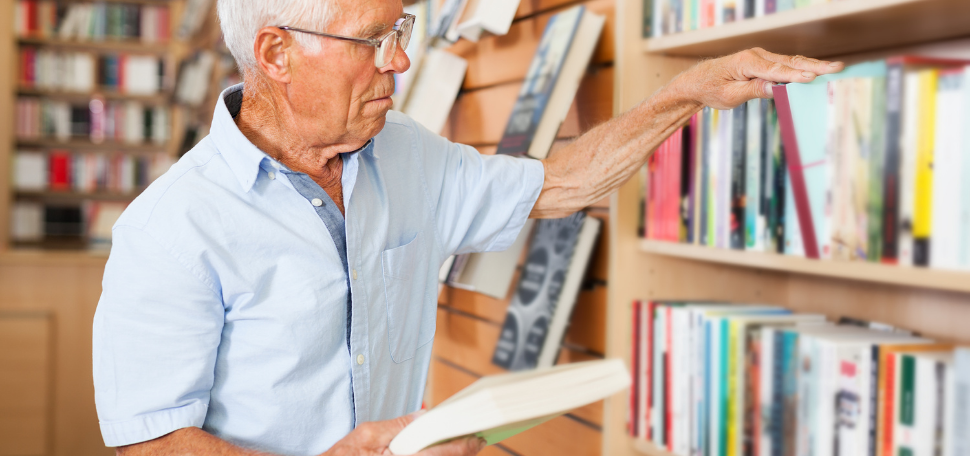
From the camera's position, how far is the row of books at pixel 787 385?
0.87 m

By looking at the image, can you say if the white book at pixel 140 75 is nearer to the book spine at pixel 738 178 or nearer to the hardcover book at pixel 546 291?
the hardcover book at pixel 546 291

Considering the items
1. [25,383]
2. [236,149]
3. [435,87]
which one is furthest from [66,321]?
[236,149]

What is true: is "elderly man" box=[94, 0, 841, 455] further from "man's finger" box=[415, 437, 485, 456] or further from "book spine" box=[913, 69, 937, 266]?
"book spine" box=[913, 69, 937, 266]

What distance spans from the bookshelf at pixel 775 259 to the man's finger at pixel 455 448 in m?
0.51

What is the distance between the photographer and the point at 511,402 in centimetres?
72

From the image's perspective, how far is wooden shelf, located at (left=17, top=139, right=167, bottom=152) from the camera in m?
5.08

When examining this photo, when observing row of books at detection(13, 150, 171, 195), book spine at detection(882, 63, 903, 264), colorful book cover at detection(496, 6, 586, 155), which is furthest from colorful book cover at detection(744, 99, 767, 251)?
row of books at detection(13, 150, 171, 195)

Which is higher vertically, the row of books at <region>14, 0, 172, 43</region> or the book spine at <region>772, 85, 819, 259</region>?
the row of books at <region>14, 0, 172, 43</region>

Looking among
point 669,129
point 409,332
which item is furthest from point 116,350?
point 669,129

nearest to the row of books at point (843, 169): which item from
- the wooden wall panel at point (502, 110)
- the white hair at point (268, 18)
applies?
the wooden wall panel at point (502, 110)

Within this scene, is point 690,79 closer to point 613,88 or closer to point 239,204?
point 613,88

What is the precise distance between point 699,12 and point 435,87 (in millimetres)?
844

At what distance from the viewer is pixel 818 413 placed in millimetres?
986

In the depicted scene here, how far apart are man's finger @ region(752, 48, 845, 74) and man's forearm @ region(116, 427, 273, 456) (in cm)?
82
